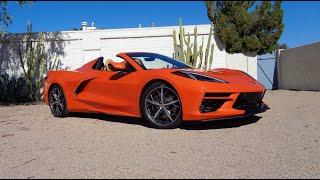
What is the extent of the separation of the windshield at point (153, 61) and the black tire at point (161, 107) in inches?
29.3

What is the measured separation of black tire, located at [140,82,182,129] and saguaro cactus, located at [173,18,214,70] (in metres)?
10.1

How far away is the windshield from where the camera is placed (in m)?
8.52

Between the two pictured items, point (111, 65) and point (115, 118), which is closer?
point (111, 65)

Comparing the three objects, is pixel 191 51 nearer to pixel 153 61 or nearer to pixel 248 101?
pixel 153 61

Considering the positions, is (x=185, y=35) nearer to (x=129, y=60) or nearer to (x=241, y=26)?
(x=241, y=26)

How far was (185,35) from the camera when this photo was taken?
19.1 m

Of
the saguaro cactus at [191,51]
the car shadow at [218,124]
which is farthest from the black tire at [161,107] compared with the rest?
the saguaro cactus at [191,51]

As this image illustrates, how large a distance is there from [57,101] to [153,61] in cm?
229

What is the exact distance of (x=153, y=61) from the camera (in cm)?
875

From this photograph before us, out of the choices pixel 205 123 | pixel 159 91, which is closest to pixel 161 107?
pixel 159 91

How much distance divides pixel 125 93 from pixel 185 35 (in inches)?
441

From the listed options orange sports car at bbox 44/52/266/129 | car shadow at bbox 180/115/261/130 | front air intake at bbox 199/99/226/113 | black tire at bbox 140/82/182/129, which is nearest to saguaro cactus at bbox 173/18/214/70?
orange sports car at bbox 44/52/266/129

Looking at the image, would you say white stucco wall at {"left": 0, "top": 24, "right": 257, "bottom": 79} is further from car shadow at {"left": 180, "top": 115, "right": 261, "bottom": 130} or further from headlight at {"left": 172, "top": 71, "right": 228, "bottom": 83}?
headlight at {"left": 172, "top": 71, "right": 228, "bottom": 83}

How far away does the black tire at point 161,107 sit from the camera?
7.50 m
